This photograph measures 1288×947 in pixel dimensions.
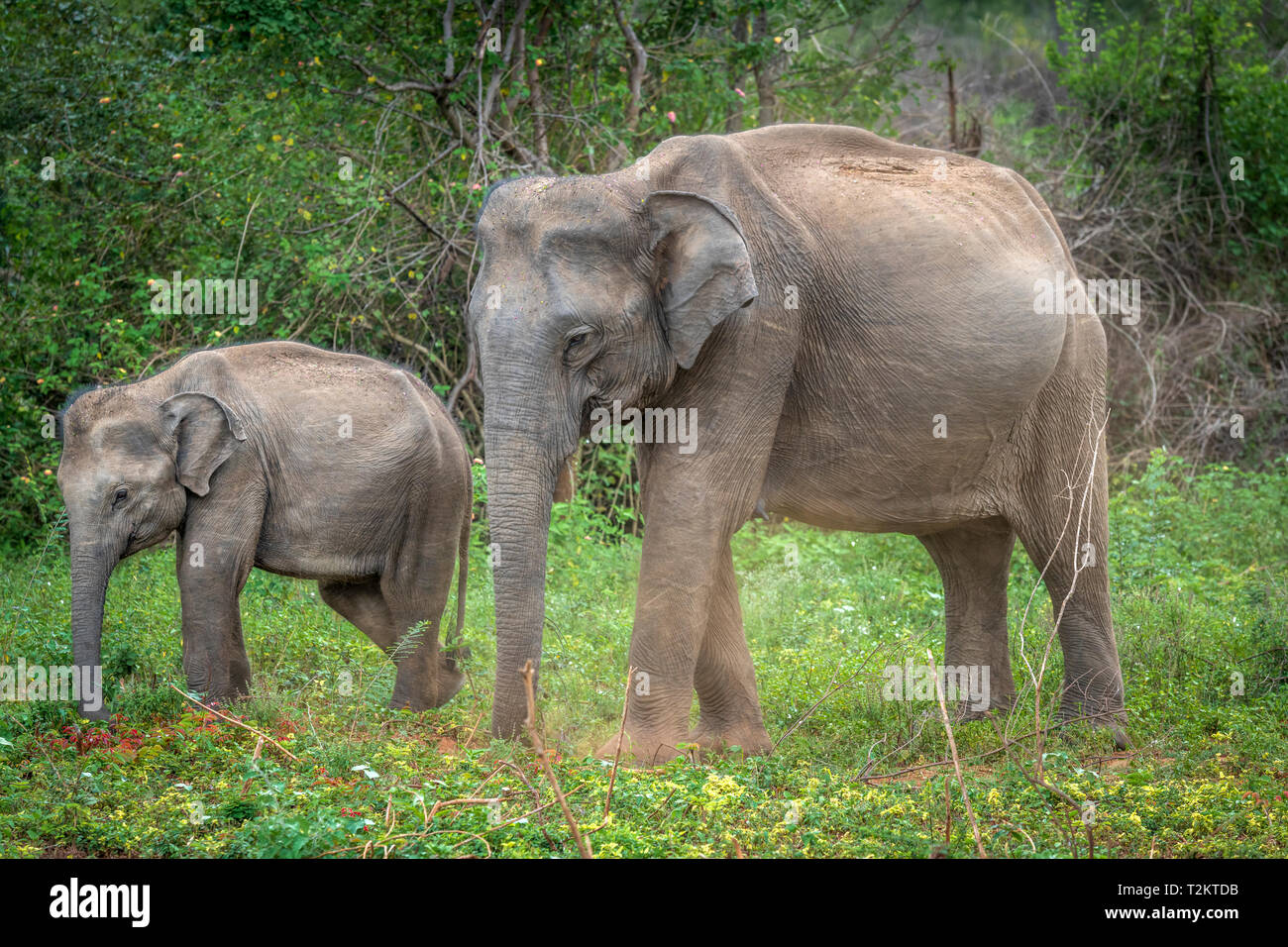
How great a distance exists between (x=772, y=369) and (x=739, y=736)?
1.74m

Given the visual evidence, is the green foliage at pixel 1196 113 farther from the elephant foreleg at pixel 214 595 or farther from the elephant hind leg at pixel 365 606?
the elephant foreleg at pixel 214 595

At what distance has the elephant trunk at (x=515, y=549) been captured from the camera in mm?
5719

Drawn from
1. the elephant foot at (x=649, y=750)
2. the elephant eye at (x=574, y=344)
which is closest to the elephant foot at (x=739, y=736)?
the elephant foot at (x=649, y=750)

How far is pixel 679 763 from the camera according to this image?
5.75 meters

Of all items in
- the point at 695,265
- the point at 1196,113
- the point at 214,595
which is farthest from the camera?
the point at 1196,113

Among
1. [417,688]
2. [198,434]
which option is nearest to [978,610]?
[417,688]

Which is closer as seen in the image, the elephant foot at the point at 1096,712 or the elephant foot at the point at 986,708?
the elephant foot at the point at 1096,712

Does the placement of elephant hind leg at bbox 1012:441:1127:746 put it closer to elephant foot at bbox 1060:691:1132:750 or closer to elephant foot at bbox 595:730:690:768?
elephant foot at bbox 1060:691:1132:750

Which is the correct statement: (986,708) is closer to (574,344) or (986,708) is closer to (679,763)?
(679,763)

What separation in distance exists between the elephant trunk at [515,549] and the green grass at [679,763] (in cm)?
29

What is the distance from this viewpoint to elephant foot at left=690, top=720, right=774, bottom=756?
21.3 feet

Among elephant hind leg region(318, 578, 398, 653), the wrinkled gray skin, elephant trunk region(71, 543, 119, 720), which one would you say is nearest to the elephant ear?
the wrinkled gray skin
